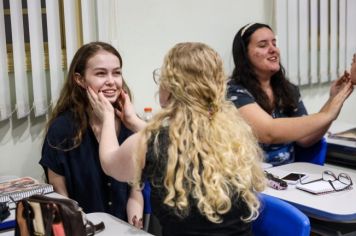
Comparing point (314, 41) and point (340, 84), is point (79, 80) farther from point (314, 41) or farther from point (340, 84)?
point (314, 41)

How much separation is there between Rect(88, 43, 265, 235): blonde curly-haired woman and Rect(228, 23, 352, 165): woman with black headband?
3.23 feet

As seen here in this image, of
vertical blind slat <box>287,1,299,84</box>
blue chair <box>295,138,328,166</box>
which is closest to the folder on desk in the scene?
blue chair <box>295,138,328,166</box>

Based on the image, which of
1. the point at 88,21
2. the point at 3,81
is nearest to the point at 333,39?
the point at 88,21

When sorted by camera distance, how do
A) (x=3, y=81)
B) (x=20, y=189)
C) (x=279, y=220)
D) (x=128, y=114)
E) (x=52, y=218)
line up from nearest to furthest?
(x=52, y=218), (x=279, y=220), (x=20, y=189), (x=128, y=114), (x=3, y=81)

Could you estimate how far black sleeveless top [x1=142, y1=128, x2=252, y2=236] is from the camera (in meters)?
1.42

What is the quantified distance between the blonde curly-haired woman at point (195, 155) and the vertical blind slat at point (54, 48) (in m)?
1.02

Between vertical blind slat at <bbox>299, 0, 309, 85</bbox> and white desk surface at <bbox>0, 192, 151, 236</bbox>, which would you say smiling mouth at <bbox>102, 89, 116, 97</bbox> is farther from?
vertical blind slat at <bbox>299, 0, 309, 85</bbox>

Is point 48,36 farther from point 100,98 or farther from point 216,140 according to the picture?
point 216,140

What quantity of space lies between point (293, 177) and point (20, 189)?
110cm

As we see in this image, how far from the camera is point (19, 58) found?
2.29 meters

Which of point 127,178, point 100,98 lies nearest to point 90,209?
point 100,98

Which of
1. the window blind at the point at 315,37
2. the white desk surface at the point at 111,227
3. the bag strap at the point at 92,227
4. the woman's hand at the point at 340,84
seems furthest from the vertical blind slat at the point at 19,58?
the window blind at the point at 315,37

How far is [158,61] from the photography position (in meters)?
2.80

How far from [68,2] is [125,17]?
13.6 inches
